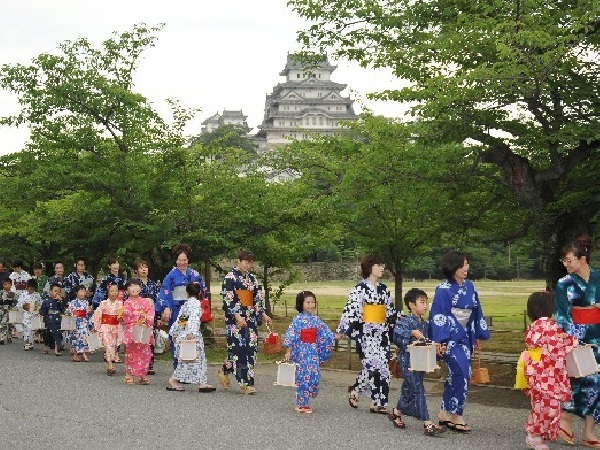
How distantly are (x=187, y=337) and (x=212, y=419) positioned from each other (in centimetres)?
240

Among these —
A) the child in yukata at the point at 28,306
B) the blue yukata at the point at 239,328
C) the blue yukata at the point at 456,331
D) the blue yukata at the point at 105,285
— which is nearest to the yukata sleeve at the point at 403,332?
the blue yukata at the point at 456,331

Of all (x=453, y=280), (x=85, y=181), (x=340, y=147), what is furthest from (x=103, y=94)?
(x=453, y=280)

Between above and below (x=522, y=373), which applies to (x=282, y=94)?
above

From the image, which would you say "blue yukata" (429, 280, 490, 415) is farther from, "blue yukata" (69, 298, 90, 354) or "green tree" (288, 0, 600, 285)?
"blue yukata" (69, 298, 90, 354)

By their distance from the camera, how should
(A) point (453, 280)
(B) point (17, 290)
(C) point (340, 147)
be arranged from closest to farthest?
(A) point (453, 280) < (C) point (340, 147) < (B) point (17, 290)

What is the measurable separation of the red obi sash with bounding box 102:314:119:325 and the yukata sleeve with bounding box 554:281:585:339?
25.2ft

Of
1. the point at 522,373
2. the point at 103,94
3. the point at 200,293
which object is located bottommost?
the point at 522,373

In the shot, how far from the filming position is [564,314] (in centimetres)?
697

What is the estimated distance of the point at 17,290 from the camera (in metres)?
17.9

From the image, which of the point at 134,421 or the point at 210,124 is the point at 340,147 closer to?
the point at 134,421

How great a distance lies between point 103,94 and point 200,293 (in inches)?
220

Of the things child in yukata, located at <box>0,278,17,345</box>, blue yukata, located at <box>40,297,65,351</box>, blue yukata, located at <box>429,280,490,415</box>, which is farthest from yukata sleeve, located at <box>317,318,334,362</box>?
child in yukata, located at <box>0,278,17,345</box>

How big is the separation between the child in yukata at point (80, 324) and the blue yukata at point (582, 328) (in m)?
9.36

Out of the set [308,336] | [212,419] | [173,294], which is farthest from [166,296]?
[212,419]
